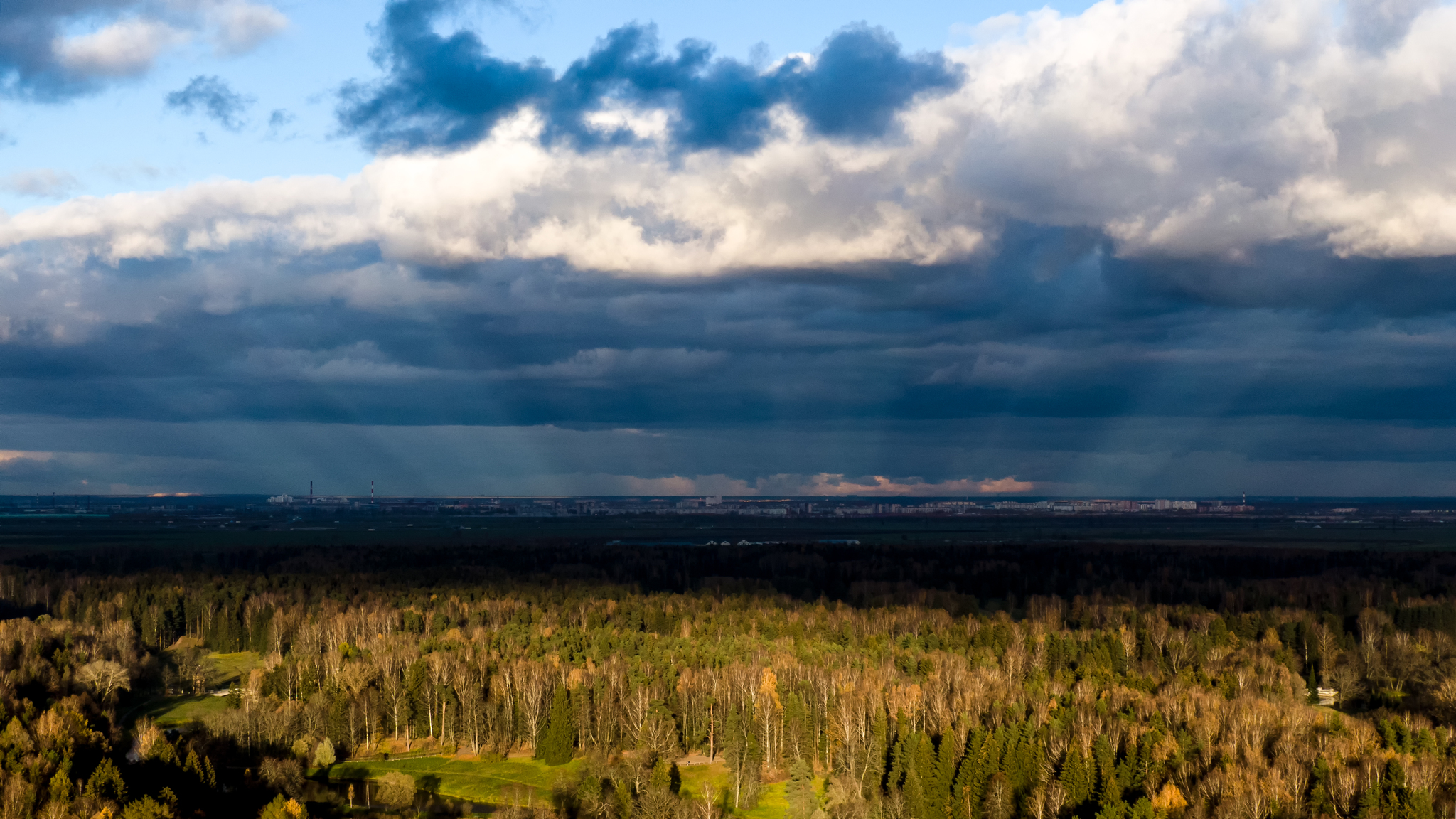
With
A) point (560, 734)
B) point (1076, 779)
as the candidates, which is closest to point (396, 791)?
point (560, 734)

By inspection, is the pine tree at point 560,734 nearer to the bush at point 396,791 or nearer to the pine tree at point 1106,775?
the bush at point 396,791

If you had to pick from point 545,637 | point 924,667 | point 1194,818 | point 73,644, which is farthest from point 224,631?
point 1194,818

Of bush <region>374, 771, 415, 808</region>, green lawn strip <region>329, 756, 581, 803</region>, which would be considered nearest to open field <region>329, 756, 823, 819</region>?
green lawn strip <region>329, 756, 581, 803</region>

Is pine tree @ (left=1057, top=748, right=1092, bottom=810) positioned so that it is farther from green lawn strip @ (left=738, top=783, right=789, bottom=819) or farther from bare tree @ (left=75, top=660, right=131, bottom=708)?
bare tree @ (left=75, top=660, right=131, bottom=708)

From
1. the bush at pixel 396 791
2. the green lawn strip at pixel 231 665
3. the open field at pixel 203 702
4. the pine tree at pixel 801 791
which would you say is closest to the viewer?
the pine tree at pixel 801 791

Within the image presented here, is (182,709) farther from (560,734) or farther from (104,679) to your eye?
(560,734)

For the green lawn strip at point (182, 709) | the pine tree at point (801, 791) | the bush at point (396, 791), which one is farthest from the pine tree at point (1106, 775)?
the green lawn strip at point (182, 709)
